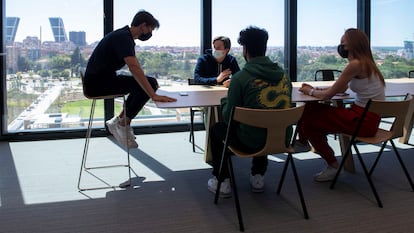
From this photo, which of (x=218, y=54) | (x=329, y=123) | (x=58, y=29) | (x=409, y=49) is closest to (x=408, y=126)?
(x=329, y=123)

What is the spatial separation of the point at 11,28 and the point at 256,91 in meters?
3.41

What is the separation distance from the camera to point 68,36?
16.7ft

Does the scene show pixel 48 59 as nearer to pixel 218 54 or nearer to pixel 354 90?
pixel 218 54

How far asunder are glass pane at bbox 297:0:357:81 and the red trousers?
277cm

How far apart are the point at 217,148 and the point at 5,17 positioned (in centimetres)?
319

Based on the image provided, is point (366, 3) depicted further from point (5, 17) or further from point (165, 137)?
point (5, 17)

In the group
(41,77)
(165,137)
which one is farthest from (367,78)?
(41,77)

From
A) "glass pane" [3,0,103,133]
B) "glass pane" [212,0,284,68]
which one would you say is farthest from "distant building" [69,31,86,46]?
"glass pane" [212,0,284,68]

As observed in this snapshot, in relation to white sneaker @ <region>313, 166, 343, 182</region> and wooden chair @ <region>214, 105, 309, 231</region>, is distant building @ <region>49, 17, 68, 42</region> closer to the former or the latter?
wooden chair @ <region>214, 105, 309, 231</region>

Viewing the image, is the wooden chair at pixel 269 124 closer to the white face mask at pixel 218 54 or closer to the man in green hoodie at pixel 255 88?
the man in green hoodie at pixel 255 88

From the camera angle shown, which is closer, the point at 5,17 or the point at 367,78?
the point at 367,78

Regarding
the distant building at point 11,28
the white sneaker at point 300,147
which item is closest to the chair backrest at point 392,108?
the white sneaker at point 300,147

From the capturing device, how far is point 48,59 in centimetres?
507

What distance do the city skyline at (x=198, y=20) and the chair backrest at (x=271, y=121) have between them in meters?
3.11
